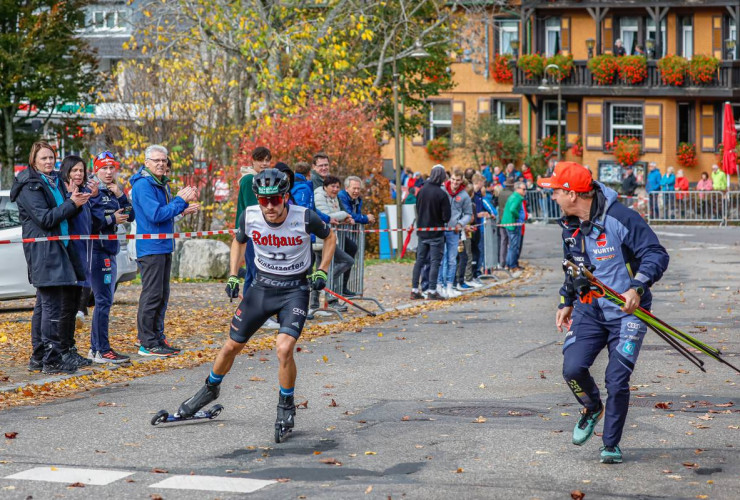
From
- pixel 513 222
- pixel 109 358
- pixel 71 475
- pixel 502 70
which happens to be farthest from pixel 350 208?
pixel 502 70

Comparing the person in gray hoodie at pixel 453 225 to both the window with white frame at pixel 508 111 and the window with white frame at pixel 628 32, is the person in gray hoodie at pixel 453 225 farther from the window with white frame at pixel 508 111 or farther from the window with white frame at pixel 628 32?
the window with white frame at pixel 508 111

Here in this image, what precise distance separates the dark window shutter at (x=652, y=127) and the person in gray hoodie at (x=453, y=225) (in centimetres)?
3426

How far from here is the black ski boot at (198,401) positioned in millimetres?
8617

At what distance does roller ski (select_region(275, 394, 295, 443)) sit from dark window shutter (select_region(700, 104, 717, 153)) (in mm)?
46183

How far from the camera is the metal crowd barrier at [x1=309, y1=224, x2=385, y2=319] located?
16.1 m

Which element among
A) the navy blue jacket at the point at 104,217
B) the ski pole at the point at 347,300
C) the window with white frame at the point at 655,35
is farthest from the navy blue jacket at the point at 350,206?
the window with white frame at the point at 655,35

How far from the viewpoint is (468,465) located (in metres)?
7.34

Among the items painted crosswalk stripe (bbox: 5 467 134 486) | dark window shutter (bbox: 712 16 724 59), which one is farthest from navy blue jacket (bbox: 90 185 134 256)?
dark window shutter (bbox: 712 16 724 59)

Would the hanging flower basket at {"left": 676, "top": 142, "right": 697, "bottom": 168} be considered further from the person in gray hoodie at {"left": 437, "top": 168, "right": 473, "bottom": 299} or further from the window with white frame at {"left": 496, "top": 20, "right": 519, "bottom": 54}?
the person in gray hoodie at {"left": 437, "top": 168, "right": 473, "bottom": 299}

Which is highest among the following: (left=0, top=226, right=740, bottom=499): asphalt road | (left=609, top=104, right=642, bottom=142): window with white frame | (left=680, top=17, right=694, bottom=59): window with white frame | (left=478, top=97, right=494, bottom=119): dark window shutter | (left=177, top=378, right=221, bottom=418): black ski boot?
(left=680, top=17, right=694, bottom=59): window with white frame

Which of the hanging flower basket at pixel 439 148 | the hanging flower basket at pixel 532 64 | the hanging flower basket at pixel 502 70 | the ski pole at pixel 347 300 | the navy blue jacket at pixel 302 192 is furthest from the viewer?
the hanging flower basket at pixel 439 148

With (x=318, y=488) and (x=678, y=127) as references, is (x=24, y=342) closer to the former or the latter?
(x=318, y=488)

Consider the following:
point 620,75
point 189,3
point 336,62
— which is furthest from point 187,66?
point 620,75

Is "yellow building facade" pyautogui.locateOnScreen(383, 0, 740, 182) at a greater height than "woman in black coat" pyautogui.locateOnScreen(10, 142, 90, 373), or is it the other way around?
"yellow building facade" pyautogui.locateOnScreen(383, 0, 740, 182)
